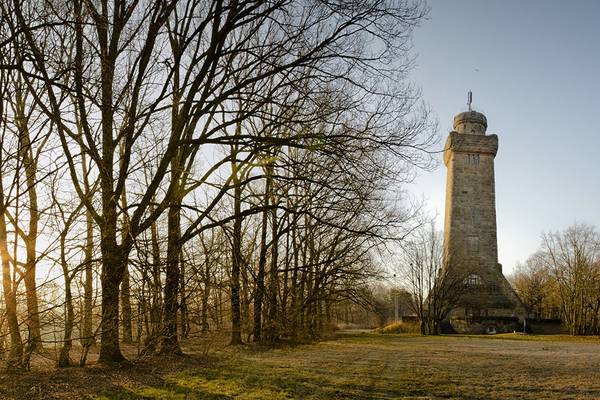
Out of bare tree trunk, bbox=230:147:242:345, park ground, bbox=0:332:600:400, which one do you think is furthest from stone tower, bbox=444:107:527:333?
park ground, bbox=0:332:600:400

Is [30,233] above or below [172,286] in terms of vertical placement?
above

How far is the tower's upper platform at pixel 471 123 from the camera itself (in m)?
48.2

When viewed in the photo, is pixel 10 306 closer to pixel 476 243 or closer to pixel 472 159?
pixel 476 243

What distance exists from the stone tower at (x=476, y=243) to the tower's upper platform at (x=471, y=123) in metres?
1.42

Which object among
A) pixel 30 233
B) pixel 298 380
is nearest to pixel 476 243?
pixel 298 380

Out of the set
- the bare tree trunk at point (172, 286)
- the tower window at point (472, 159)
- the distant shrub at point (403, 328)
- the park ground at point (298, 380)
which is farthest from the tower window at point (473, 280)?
the bare tree trunk at point (172, 286)

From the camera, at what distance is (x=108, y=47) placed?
34.0 ft

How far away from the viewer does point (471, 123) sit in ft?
159

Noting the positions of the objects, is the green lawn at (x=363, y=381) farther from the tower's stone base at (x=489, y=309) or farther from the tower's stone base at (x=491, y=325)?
the tower's stone base at (x=489, y=309)

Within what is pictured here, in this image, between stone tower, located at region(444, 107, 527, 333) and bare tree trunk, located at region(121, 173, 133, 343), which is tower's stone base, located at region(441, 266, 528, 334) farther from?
bare tree trunk, located at region(121, 173, 133, 343)

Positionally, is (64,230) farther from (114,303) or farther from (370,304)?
(370,304)

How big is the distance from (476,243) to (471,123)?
414 inches

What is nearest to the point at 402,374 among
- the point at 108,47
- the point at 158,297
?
the point at 158,297

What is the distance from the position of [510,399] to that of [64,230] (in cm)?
724
